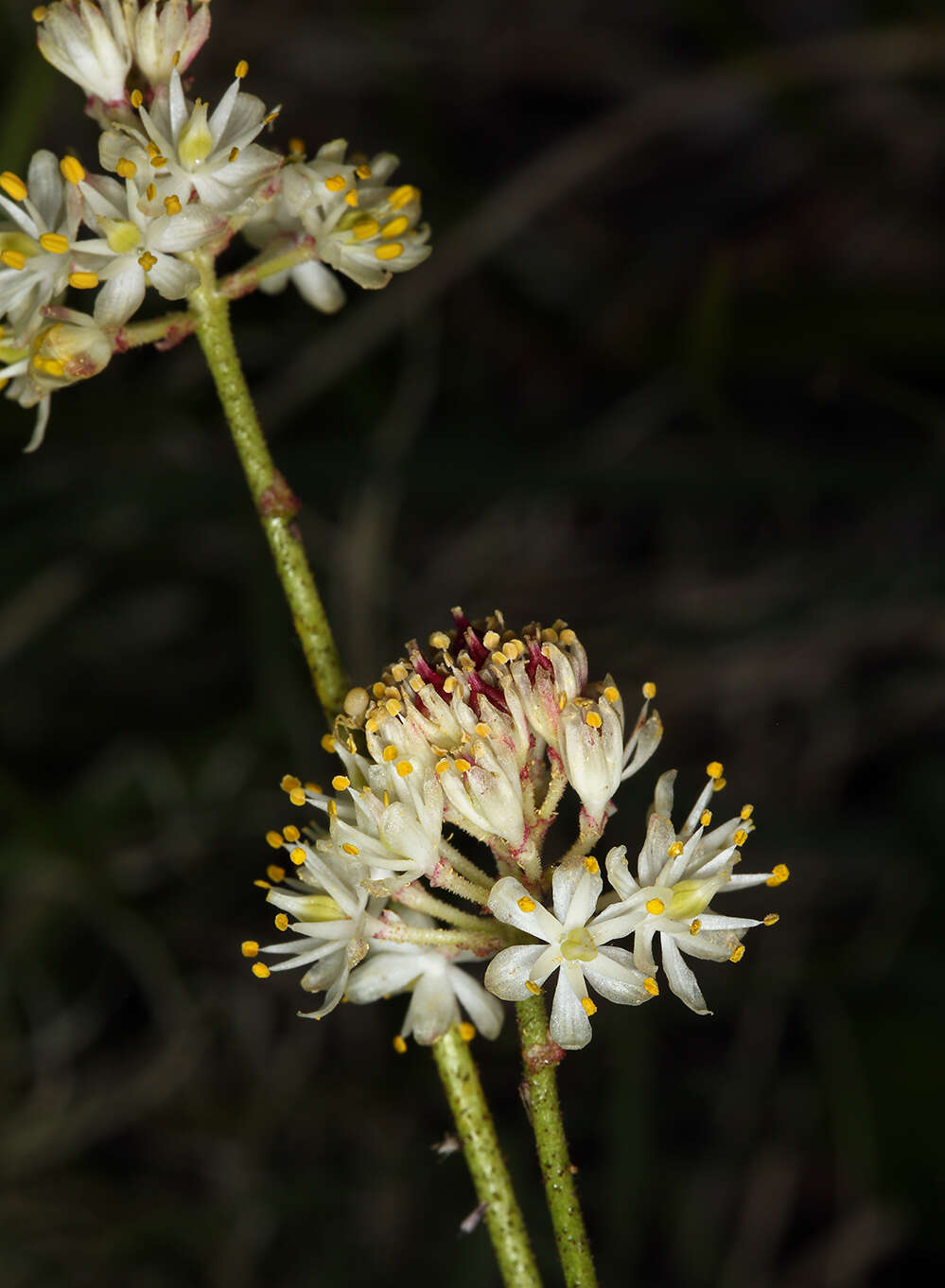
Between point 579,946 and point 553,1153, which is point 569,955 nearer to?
point 579,946

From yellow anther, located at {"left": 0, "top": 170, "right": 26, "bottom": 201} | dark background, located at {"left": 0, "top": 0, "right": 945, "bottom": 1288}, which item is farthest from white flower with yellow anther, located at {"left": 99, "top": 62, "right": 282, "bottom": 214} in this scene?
dark background, located at {"left": 0, "top": 0, "right": 945, "bottom": 1288}

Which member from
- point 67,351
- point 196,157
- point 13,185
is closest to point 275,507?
point 67,351

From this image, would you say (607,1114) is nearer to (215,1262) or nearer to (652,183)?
(215,1262)

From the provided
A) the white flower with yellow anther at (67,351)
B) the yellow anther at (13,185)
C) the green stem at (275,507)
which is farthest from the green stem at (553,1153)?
the yellow anther at (13,185)

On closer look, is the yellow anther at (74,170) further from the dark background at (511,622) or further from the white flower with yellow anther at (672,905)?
the dark background at (511,622)

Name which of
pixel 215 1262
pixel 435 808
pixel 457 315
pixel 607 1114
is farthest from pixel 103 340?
pixel 457 315
